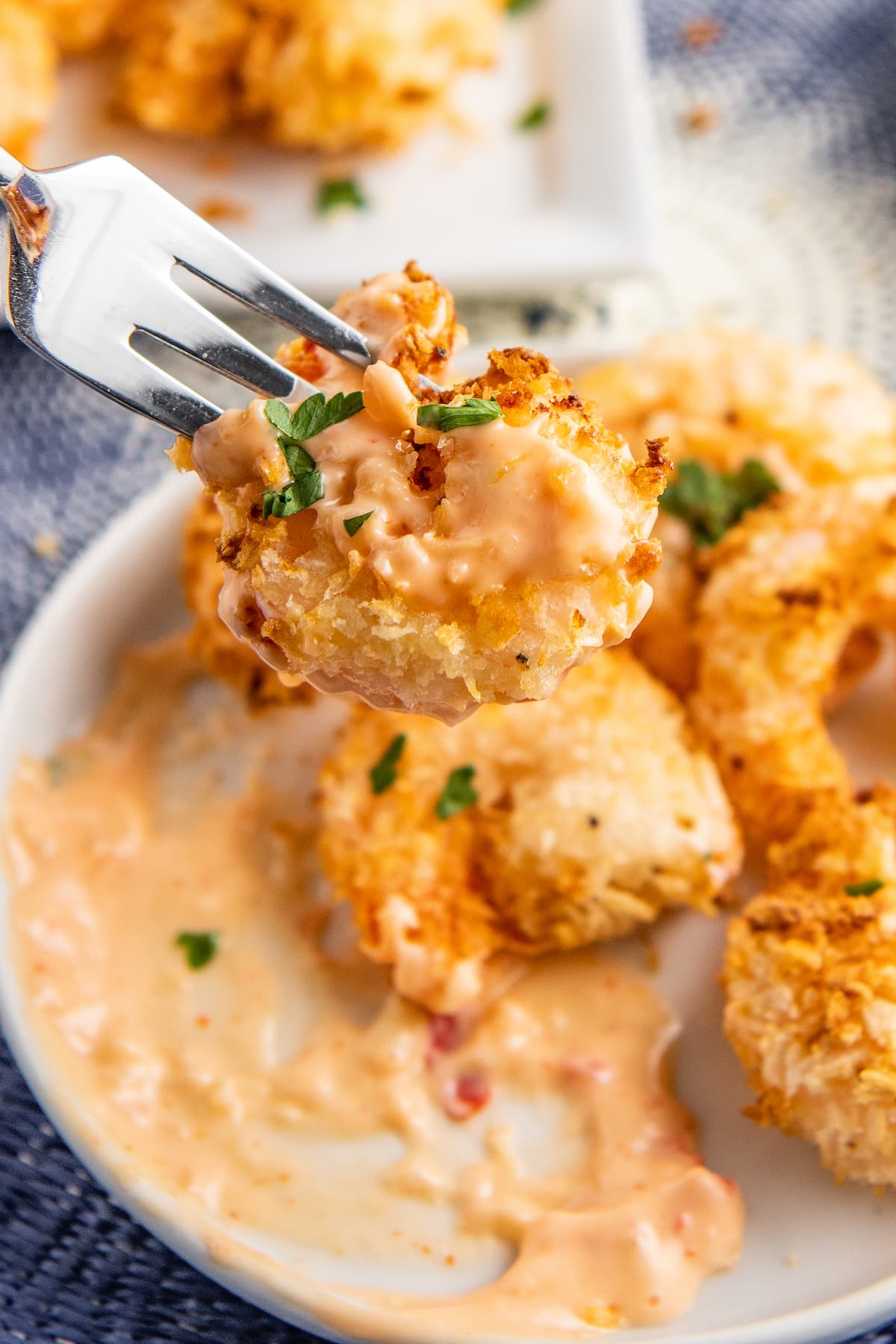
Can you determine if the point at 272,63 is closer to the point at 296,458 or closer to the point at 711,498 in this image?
the point at 711,498

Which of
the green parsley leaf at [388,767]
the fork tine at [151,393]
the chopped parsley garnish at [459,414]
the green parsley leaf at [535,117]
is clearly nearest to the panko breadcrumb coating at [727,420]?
the green parsley leaf at [388,767]

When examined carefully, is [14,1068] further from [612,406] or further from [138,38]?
[138,38]

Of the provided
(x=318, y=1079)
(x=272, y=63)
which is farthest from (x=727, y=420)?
(x=272, y=63)

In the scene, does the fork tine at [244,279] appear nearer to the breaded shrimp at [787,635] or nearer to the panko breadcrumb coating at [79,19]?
the breaded shrimp at [787,635]

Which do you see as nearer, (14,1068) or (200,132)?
(14,1068)

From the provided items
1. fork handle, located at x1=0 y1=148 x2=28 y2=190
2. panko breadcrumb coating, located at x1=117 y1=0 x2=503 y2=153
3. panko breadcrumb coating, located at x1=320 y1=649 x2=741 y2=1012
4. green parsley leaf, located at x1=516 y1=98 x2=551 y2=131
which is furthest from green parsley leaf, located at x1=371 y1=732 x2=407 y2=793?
green parsley leaf, located at x1=516 y1=98 x2=551 y2=131

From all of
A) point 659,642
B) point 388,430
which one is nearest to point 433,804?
point 659,642

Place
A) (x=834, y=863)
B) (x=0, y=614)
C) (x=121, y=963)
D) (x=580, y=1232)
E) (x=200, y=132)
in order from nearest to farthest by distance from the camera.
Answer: (x=580, y=1232)
(x=834, y=863)
(x=121, y=963)
(x=0, y=614)
(x=200, y=132)
